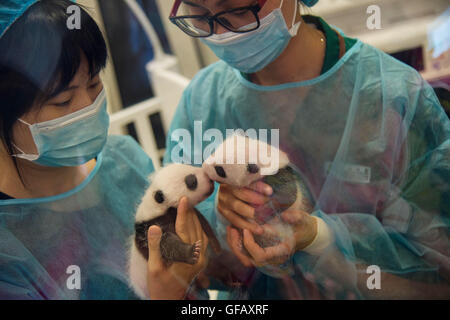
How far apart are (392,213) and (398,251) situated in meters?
0.09

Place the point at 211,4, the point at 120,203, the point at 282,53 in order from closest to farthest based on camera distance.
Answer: the point at 211,4 → the point at 282,53 → the point at 120,203

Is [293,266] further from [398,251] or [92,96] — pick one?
[92,96]

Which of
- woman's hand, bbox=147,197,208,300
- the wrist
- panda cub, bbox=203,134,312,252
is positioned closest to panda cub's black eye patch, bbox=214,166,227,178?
panda cub, bbox=203,134,312,252

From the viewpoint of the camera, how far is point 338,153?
0.86 meters

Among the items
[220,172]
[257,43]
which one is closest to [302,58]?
[257,43]

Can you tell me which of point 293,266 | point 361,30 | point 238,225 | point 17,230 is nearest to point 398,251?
point 293,266

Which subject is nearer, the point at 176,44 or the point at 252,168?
the point at 252,168

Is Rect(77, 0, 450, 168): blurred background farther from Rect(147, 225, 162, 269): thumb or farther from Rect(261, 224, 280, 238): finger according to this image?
Rect(261, 224, 280, 238): finger

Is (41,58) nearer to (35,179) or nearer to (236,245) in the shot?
(35,179)

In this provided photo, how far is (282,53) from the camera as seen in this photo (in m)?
0.87

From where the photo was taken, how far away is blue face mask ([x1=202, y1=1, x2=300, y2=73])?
0.81m

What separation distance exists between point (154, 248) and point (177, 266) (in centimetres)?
7

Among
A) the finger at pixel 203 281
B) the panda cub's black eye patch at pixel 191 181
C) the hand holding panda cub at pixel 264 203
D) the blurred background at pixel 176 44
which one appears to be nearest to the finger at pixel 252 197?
the hand holding panda cub at pixel 264 203
